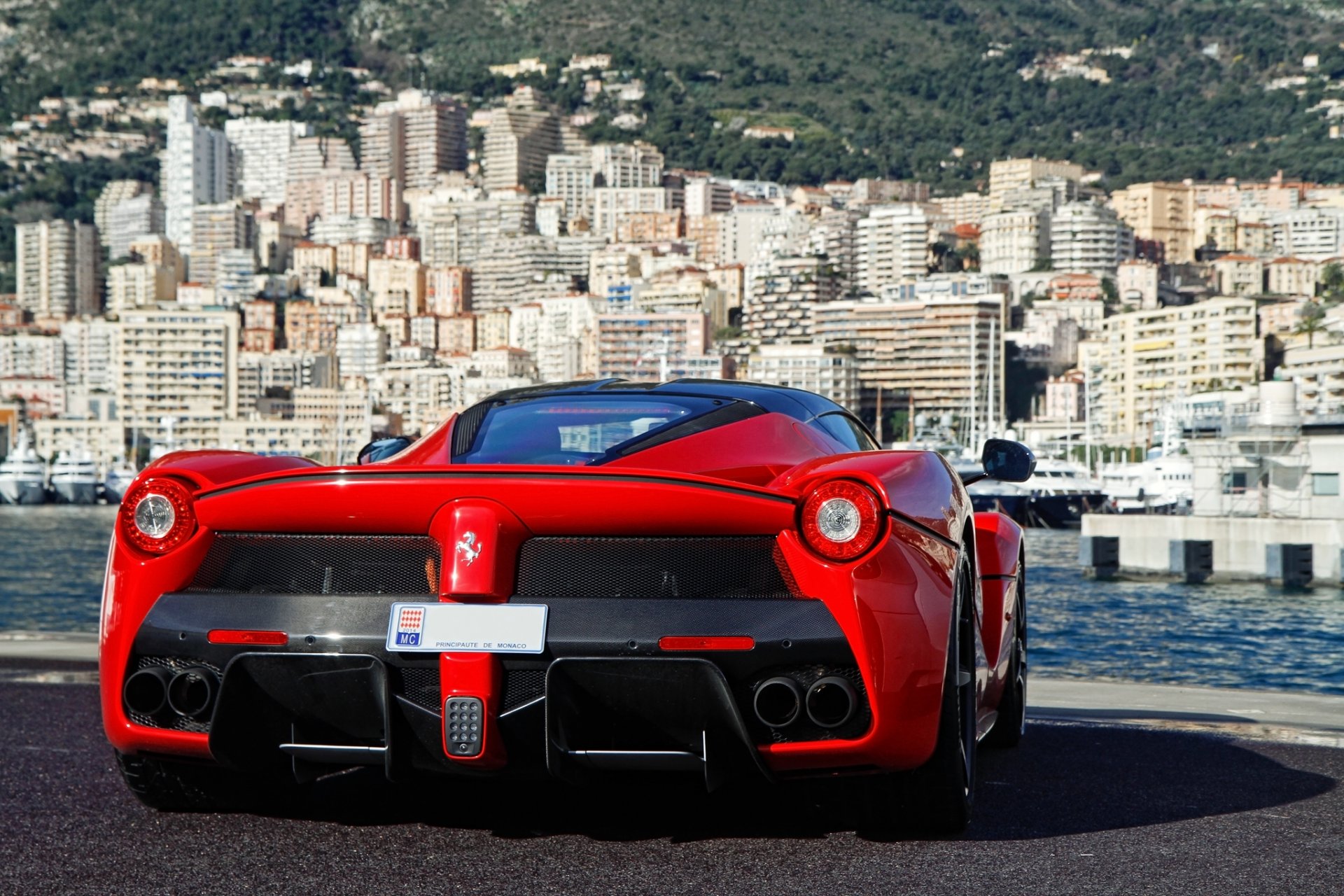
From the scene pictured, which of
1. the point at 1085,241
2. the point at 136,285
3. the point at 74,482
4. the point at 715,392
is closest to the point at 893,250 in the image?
the point at 1085,241

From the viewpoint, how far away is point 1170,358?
5389 inches

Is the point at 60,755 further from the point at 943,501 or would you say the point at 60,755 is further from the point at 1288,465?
the point at 1288,465

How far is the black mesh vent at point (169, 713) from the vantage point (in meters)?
3.67

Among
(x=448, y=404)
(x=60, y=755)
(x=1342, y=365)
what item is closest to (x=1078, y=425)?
(x=1342, y=365)

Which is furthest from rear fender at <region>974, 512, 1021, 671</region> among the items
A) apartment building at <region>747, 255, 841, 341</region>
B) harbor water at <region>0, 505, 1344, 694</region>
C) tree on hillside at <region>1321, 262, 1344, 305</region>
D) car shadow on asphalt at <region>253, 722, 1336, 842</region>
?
tree on hillside at <region>1321, 262, 1344, 305</region>

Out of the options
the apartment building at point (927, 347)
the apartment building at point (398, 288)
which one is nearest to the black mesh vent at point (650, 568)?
the apartment building at point (927, 347)

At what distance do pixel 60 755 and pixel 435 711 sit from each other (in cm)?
201

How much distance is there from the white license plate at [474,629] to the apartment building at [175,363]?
500 feet

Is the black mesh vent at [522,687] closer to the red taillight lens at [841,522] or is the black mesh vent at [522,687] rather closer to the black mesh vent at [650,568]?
the black mesh vent at [650,568]

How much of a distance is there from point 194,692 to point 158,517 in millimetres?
368

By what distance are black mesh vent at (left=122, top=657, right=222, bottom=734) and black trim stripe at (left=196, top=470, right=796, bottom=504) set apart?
340 millimetres

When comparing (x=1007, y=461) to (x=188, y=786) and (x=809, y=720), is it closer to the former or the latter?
(x=809, y=720)

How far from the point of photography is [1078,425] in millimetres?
140250

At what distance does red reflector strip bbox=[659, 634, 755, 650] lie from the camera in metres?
3.45
